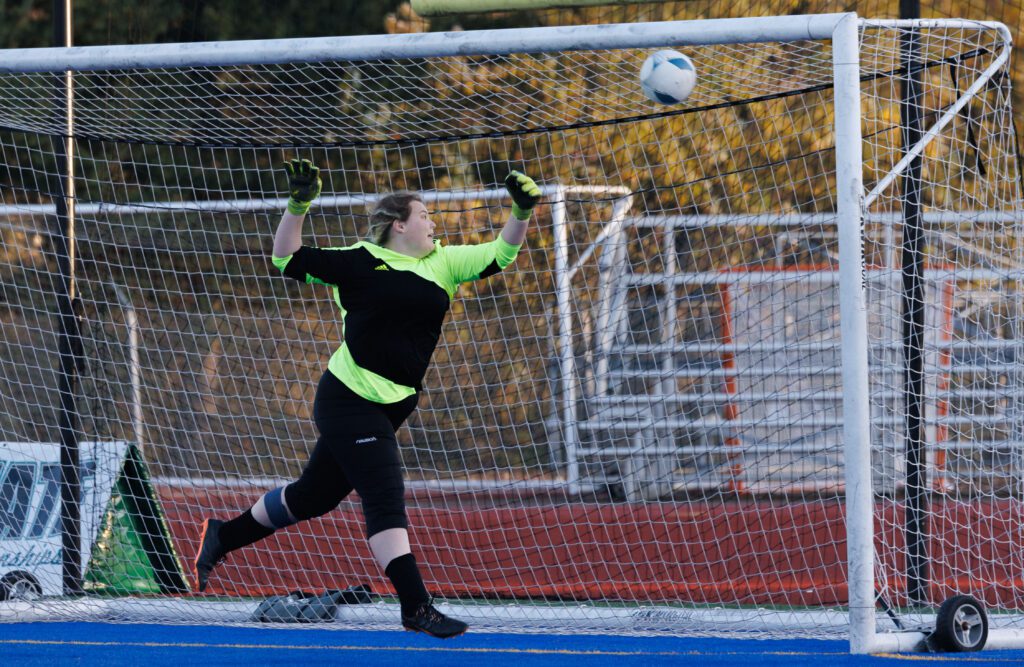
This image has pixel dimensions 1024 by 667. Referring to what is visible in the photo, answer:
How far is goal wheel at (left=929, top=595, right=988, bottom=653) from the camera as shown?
4.71 m

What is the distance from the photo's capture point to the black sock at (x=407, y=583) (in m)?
4.28

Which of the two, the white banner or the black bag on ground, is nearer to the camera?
the black bag on ground

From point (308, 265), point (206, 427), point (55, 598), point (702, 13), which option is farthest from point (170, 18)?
point (308, 265)

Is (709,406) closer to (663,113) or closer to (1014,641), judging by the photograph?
(663,113)

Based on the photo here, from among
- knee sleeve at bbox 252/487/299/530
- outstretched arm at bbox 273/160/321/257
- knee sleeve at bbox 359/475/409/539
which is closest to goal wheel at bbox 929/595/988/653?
knee sleeve at bbox 359/475/409/539

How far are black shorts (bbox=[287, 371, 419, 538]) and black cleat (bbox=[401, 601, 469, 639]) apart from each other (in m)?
0.33

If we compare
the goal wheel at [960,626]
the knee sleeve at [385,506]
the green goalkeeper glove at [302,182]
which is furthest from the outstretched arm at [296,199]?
the goal wheel at [960,626]

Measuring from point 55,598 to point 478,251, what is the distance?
3.15 meters

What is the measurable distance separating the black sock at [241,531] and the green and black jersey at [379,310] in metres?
0.76

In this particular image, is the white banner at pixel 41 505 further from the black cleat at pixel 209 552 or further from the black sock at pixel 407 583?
the black sock at pixel 407 583

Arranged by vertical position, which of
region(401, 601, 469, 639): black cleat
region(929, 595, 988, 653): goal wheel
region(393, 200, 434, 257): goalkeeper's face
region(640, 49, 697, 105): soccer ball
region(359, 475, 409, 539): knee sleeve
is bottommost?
region(929, 595, 988, 653): goal wheel

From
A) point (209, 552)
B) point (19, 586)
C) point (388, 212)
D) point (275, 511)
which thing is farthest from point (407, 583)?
point (19, 586)

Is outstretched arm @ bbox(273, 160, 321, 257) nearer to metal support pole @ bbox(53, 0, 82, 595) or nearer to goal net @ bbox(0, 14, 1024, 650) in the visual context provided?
goal net @ bbox(0, 14, 1024, 650)

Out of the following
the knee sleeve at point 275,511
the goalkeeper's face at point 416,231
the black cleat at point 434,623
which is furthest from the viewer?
the knee sleeve at point 275,511
